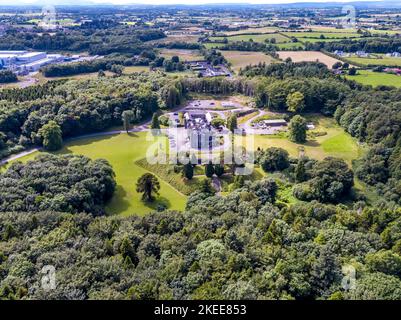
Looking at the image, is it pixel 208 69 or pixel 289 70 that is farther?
pixel 208 69

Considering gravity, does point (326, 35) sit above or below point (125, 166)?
above

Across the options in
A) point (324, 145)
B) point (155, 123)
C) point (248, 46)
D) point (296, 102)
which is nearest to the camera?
point (324, 145)

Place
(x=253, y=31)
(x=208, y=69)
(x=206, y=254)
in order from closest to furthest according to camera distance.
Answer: (x=206, y=254) < (x=208, y=69) < (x=253, y=31)

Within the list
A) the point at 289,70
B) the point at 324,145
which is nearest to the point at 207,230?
the point at 324,145

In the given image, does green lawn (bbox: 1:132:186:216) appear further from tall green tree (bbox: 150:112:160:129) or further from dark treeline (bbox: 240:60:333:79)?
dark treeline (bbox: 240:60:333:79)

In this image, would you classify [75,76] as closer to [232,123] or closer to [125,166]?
[232,123]

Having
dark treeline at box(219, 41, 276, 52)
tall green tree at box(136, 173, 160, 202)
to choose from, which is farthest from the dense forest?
dark treeline at box(219, 41, 276, 52)
